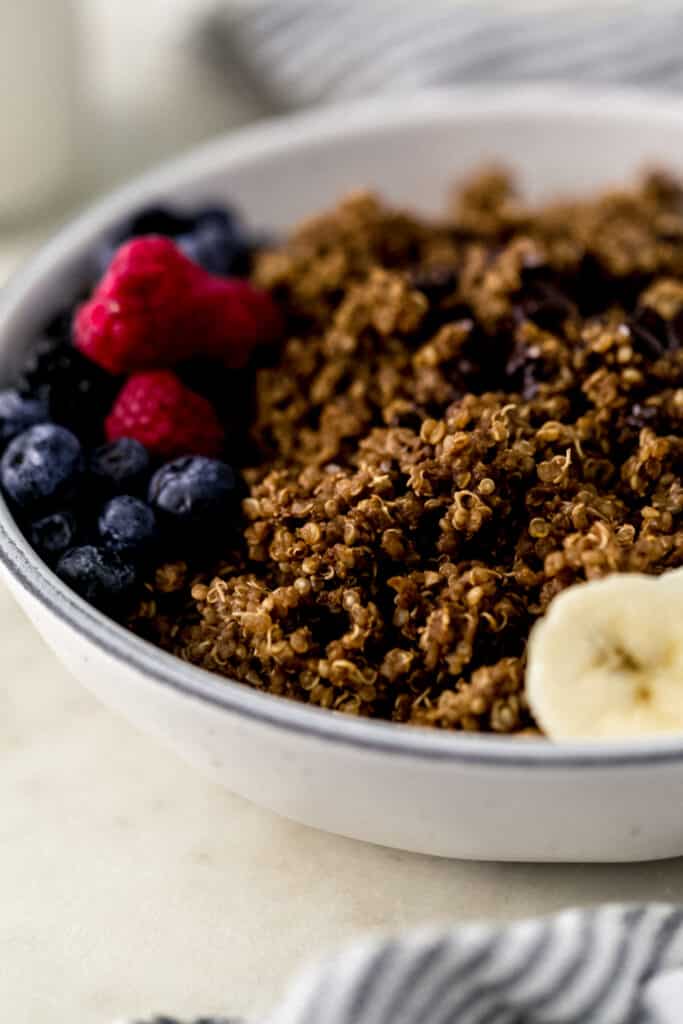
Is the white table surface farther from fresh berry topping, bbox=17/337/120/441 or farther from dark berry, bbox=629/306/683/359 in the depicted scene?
dark berry, bbox=629/306/683/359

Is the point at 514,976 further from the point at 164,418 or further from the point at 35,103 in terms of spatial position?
the point at 35,103

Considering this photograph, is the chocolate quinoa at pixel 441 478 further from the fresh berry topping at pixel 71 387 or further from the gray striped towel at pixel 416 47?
the gray striped towel at pixel 416 47

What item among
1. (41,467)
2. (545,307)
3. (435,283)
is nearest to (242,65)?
(435,283)

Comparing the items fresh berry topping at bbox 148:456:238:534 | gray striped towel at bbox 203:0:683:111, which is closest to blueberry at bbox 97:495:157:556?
fresh berry topping at bbox 148:456:238:534

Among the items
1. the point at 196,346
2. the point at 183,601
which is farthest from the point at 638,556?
the point at 196,346

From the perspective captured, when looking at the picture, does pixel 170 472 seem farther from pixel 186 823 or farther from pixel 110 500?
pixel 186 823

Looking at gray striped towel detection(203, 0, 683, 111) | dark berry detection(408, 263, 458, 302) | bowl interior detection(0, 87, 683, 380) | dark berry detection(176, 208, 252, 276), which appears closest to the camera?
dark berry detection(408, 263, 458, 302)
